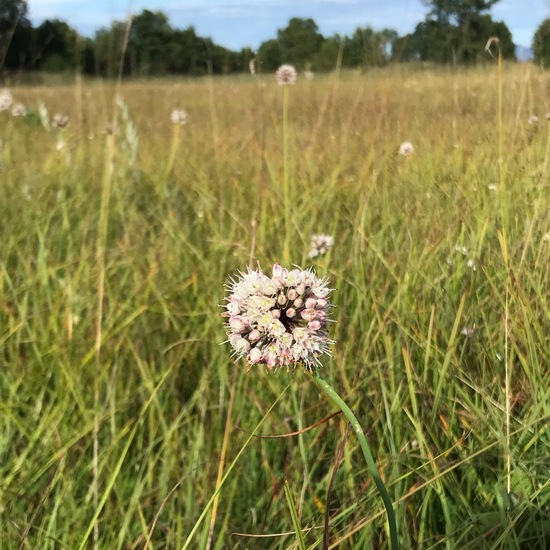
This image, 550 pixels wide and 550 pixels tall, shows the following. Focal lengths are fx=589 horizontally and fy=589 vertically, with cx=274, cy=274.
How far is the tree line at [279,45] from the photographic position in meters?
2.43

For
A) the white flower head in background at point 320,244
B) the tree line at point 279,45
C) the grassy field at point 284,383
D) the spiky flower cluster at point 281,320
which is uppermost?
the tree line at point 279,45

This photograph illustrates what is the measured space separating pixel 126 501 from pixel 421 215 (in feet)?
3.63

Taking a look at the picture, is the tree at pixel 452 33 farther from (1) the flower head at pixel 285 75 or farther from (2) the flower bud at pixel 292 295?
(2) the flower bud at pixel 292 295

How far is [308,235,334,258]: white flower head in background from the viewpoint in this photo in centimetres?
153

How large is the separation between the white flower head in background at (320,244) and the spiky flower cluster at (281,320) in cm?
90

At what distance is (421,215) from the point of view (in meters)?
1.67

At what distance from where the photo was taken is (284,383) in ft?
3.88

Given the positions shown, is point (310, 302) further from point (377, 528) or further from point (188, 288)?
point (188, 288)

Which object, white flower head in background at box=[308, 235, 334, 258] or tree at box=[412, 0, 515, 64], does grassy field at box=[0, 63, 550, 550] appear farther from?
tree at box=[412, 0, 515, 64]

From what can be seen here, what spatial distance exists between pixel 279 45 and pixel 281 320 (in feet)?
10.6

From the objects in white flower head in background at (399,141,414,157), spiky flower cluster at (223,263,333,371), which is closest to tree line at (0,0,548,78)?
white flower head in background at (399,141,414,157)

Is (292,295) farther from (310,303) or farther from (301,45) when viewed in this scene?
(301,45)

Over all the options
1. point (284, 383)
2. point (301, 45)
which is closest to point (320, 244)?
point (284, 383)

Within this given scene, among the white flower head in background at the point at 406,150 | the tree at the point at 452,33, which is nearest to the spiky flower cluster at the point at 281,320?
the white flower head in background at the point at 406,150
